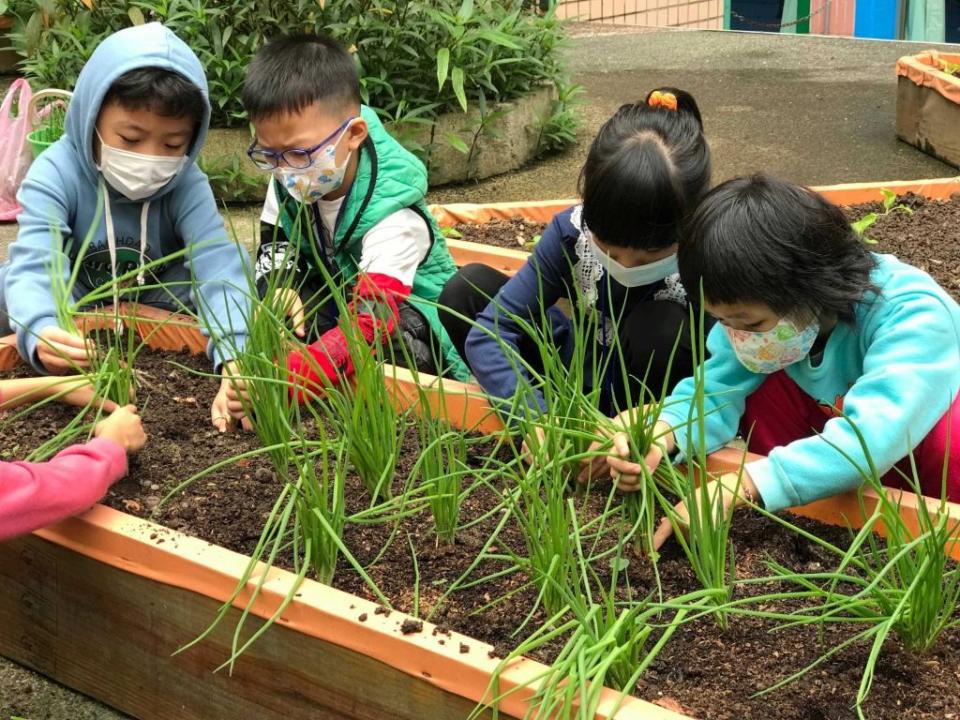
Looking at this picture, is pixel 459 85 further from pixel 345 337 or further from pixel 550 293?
pixel 345 337

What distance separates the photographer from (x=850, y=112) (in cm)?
593

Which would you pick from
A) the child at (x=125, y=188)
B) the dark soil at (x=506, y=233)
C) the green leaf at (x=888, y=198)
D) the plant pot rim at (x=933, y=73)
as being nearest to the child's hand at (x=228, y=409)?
the child at (x=125, y=188)

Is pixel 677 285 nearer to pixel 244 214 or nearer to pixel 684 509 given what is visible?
pixel 684 509

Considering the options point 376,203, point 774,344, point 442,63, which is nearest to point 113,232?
point 376,203

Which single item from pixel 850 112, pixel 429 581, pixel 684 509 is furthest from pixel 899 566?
pixel 850 112

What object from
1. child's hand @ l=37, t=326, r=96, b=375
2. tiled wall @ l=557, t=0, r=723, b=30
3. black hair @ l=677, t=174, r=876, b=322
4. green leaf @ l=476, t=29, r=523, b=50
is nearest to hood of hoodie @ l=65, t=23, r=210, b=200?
child's hand @ l=37, t=326, r=96, b=375

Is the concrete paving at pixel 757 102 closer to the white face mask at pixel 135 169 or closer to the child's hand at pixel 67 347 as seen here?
the white face mask at pixel 135 169

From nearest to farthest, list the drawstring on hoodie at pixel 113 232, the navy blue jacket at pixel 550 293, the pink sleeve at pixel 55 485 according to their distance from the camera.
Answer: the pink sleeve at pixel 55 485 < the navy blue jacket at pixel 550 293 < the drawstring on hoodie at pixel 113 232

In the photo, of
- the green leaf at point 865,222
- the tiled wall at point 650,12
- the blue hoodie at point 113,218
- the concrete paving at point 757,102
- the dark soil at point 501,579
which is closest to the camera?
the dark soil at point 501,579

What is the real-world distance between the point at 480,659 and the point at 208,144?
3690 mm

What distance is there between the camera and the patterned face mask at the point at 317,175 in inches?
106

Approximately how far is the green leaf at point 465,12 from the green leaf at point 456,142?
1.50ft

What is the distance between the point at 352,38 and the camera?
4.66 meters

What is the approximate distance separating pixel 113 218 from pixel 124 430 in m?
0.91
